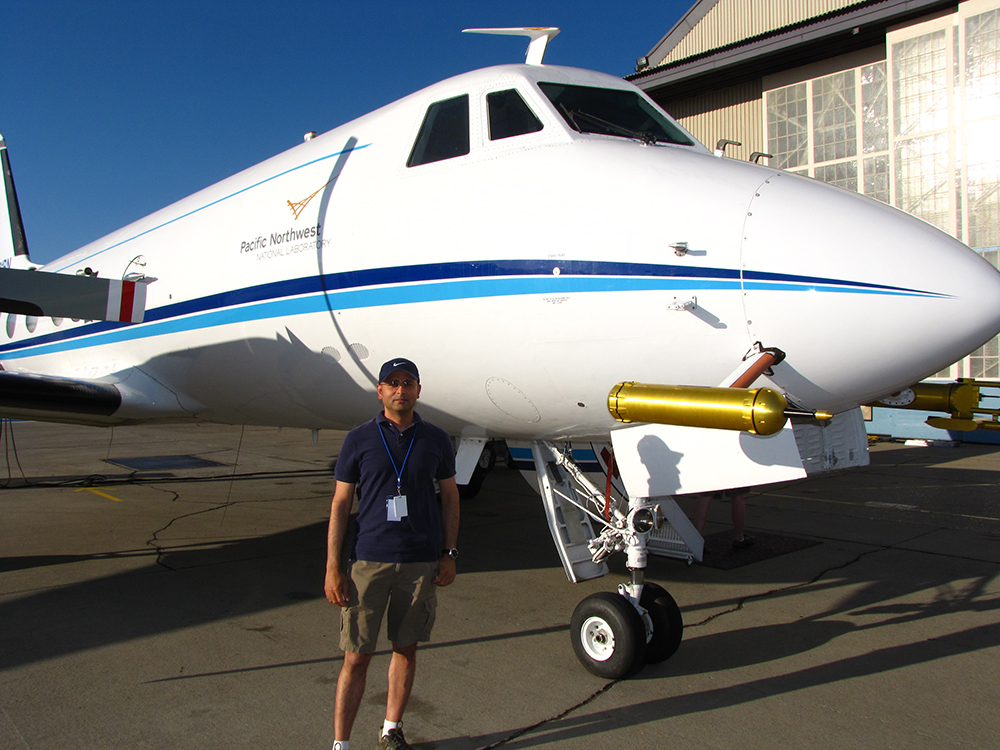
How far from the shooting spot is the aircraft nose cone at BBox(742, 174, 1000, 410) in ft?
11.0

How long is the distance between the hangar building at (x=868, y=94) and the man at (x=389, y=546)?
16138 millimetres

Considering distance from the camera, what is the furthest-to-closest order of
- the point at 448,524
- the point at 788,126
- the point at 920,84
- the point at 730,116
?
the point at 730,116 < the point at 788,126 < the point at 920,84 < the point at 448,524

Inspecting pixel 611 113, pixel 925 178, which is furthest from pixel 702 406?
pixel 925 178

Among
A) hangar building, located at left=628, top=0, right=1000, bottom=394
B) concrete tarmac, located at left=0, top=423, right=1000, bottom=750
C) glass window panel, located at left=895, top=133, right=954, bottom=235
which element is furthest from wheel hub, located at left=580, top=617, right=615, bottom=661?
glass window panel, located at left=895, top=133, right=954, bottom=235

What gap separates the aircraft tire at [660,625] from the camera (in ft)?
13.9

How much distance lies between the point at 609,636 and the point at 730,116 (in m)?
21.0

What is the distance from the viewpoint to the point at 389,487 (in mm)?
3207

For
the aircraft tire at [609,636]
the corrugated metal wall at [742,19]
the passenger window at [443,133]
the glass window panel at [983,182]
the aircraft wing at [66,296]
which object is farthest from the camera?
the corrugated metal wall at [742,19]

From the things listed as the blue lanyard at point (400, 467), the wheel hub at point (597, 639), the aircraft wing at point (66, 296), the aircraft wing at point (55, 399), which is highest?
the aircraft wing at point (66, 296)

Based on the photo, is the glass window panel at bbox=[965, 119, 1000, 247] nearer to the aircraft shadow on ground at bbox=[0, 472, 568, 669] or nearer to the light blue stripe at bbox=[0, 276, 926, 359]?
the aircraft shadow on ground at bbox=[0, 472, 568, 669]

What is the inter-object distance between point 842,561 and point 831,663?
107 inches

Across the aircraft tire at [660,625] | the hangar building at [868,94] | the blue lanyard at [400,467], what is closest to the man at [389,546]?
the blue lanyard at [400,467]

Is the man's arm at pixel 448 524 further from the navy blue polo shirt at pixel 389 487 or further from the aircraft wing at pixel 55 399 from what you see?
the aircraft wing at pixel 55 399

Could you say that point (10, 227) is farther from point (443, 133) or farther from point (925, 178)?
point (925, 178)
